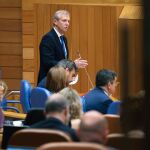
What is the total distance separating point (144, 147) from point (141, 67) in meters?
0.29

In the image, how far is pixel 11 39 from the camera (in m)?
10.1

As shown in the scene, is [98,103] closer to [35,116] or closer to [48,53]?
[35,116]

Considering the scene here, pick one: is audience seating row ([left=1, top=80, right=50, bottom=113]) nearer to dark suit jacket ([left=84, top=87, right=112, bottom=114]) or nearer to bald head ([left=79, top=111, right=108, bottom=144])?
dark suit jacket ([left=84, top=87, right=112, bottom=114])

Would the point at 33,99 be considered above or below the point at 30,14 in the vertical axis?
below

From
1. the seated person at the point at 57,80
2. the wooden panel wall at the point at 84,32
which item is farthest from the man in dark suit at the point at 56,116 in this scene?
the wooden panel wall at the point at 84,32

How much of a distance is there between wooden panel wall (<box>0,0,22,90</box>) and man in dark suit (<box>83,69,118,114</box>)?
3587 mm

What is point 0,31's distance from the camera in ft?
33.0

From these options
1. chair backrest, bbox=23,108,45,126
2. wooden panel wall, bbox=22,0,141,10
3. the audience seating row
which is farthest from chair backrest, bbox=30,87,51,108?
wooden panel wall, bbox=22,0,141,10

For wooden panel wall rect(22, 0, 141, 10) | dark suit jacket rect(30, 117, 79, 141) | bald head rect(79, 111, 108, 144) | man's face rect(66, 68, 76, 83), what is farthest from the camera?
wooden panel wall rect(22, 0, 141, 10)

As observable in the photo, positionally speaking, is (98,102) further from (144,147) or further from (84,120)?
(144,147)

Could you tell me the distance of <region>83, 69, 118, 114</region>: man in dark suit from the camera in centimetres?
619

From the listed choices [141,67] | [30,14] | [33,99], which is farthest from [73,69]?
[141,67]

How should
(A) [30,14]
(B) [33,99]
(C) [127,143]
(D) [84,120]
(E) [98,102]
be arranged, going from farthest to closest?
(A) [30,14] < (B) [33,99] < (E) [98,102] < (D) [84,120] < (C) [127,143]

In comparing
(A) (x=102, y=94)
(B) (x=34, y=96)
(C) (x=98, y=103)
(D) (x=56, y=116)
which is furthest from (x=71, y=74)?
(D) (x=56, y=116)
